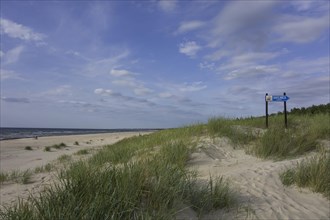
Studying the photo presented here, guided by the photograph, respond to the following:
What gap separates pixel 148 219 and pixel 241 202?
2.36 m

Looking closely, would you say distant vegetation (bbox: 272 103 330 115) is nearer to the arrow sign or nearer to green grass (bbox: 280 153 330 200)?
the arrow sign

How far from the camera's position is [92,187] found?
4.80 m

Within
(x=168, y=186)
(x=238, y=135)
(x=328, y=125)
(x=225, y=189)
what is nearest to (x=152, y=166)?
(x=168, y=186)

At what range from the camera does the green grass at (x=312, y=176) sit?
711 centimetres

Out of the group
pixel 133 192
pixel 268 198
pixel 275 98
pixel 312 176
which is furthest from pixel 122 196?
pixel 275 98

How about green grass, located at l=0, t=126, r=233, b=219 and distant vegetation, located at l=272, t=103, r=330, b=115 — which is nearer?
green grass, located at l=0, t=126, r=233, b=219

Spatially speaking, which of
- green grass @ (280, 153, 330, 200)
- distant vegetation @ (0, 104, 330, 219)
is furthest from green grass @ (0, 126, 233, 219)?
green grass @ (280, 153, 330, 200)

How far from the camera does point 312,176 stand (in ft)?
23.8

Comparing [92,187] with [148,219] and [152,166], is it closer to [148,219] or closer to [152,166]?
[148,219]

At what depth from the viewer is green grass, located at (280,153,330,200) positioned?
7113 millimetres

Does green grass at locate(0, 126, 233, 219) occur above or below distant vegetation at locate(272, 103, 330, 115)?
below

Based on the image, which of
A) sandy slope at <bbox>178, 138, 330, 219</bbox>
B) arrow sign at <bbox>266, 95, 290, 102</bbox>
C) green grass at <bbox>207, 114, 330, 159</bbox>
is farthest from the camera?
arrow sign at <bbox>266, 95, 290, 102</bbox>

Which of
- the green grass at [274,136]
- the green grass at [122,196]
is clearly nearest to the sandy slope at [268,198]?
the green grass at [122,196]

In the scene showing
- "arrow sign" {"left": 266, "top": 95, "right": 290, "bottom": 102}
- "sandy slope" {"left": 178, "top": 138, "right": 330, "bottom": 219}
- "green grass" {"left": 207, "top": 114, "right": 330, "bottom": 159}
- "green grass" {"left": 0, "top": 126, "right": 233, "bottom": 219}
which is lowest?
"sandy slope" {"left": 178, "top": 138, "right": 330, "bottom": 219}
